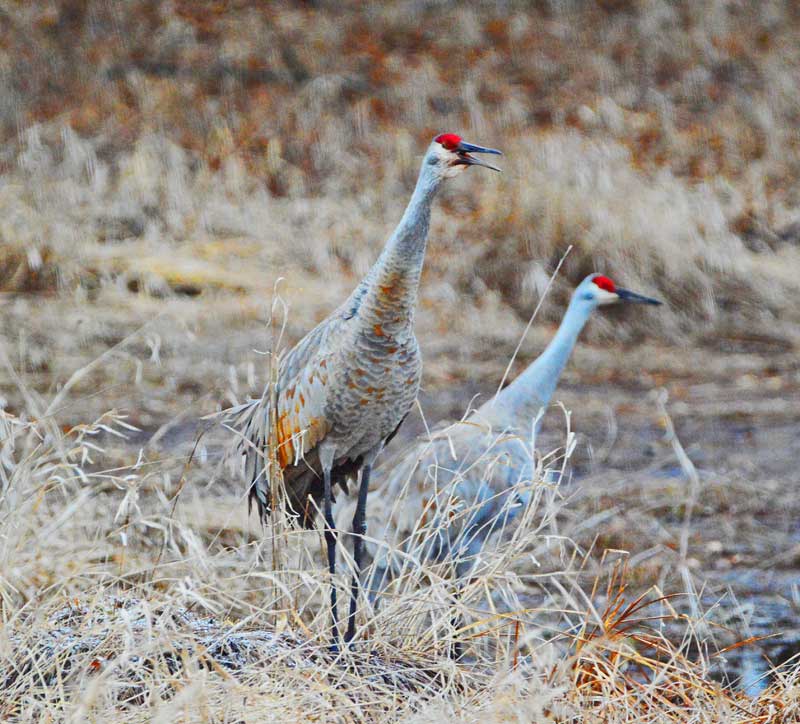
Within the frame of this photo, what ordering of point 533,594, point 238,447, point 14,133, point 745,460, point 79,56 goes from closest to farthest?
point 238,447 < point 533,594 < point 745,460 < point 14,133 < point 79,56

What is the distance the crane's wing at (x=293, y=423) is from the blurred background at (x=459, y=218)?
0.52 feet

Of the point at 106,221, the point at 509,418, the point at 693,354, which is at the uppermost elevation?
the point at 509,418

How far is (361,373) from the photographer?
3.45m

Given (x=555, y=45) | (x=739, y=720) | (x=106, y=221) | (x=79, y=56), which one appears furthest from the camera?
(x=555, y=45)

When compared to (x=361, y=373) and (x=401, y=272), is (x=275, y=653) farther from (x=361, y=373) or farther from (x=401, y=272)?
(x=401, y=272)

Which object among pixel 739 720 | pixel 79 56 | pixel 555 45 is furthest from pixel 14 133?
pixel 739 720

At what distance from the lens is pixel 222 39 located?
475 inches

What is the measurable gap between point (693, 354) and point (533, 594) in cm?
336

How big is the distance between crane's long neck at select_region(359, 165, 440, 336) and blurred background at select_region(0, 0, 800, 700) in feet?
1.80

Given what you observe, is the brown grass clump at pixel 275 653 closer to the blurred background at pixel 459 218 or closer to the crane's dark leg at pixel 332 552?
the crane's dark leg at pixel 332 552

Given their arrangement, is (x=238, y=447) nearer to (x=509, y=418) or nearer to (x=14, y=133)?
(x=509, y=418)

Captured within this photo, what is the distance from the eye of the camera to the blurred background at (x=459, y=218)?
608 cm

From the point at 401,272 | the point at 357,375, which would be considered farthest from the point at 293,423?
the point at 401,272

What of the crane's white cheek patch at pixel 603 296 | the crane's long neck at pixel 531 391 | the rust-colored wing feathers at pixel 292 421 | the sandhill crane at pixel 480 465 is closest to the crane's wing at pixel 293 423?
the rust-colored wing feathers at pixel 292 421
